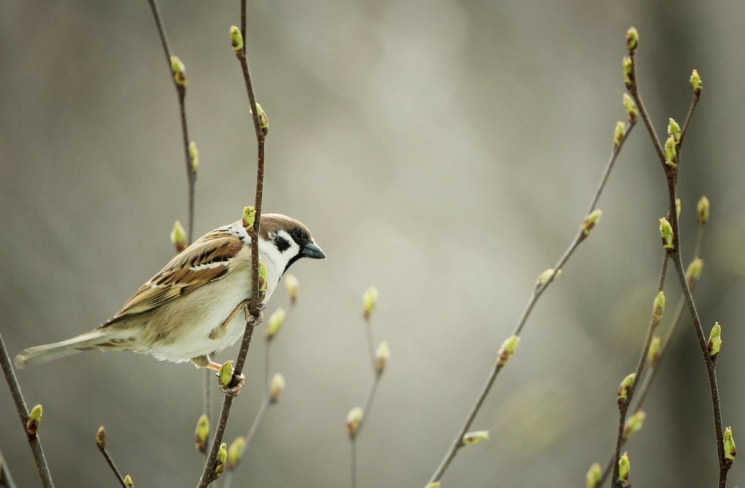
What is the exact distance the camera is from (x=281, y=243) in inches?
61.2

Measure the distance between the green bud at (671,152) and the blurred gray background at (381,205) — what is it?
7.59 ft

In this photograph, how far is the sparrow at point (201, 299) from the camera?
1.40 meters

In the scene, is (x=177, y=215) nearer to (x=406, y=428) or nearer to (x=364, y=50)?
(x=364, y=50)

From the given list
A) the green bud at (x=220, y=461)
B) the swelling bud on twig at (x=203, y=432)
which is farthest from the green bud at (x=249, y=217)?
the swelling bud on twig at (x=203, y=432)

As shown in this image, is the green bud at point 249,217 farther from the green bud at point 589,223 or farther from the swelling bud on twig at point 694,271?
the swelling bud on twig at point 694,271

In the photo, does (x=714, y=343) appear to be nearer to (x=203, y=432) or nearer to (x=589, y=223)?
(x=589, y=223)

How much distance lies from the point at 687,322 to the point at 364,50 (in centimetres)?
237

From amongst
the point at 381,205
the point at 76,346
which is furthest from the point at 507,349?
the point at 381,205

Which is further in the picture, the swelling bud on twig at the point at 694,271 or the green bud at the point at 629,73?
the swelling bud on twig at the point at 694,271

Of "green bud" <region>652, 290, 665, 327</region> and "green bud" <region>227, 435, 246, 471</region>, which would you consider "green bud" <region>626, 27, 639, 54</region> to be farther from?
"green bud" <region>227, 435, 246, 471</region>

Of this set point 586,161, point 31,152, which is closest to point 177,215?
point 31,152

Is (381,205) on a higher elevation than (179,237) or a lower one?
higher

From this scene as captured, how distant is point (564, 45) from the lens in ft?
14.4

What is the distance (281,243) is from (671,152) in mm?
765
